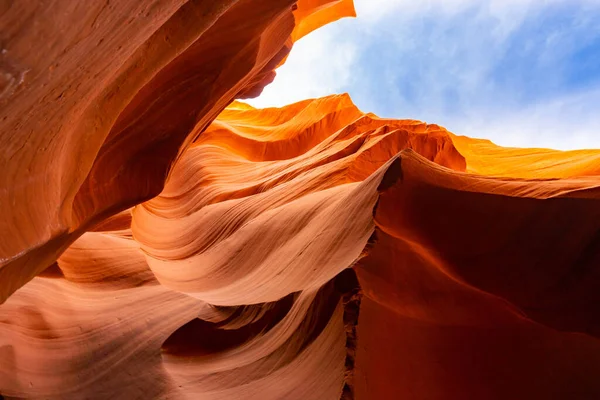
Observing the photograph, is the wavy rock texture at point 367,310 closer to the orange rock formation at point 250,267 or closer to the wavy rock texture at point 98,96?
the orange rock formation at point 250,267

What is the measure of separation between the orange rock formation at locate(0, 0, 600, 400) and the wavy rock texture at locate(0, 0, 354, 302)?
0.01 m

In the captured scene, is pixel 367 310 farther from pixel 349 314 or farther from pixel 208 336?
pixel 208 336

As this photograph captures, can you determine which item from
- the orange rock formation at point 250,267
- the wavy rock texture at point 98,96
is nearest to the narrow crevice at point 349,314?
the orange rock formation at point 250,267

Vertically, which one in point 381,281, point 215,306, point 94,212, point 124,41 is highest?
point 124,41

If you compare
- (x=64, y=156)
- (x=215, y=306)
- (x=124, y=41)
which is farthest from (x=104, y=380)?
(x=124, y=41)

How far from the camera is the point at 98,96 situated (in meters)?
2.35

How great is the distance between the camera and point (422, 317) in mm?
2754

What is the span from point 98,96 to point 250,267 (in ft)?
6.53

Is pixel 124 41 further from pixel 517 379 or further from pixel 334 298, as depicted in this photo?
pixel 517 379

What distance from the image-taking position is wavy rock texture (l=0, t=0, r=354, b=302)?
1353mm

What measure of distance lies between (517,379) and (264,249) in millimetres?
2093

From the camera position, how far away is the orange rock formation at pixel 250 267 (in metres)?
1.78

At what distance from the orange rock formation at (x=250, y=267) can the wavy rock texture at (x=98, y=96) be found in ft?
0.04

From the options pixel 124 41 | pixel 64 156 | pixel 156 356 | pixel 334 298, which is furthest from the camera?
pixel 156 356
